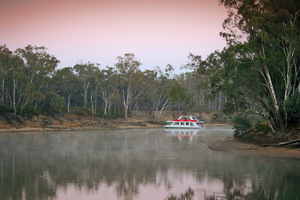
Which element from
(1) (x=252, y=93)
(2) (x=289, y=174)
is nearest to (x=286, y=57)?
(1) (x=252, y=93)

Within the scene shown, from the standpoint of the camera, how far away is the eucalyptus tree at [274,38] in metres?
23.8

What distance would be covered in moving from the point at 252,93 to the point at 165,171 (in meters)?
14.8

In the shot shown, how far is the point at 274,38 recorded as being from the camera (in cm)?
2567

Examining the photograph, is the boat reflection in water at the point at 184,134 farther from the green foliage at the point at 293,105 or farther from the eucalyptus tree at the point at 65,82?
the eucalyptus tree at the point at 65,82

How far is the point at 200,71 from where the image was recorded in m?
32.1

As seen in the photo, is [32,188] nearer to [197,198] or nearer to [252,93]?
[197,198]

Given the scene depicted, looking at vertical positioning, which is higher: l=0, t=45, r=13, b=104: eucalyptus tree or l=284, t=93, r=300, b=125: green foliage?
l=0, t=45, r=13, b=104: eucalyptus tree

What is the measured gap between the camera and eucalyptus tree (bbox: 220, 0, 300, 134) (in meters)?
23.8

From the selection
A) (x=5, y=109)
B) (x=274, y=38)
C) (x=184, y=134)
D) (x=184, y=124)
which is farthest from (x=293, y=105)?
(x=184, y=124)

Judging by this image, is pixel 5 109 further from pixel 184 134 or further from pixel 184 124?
pixel 184 124

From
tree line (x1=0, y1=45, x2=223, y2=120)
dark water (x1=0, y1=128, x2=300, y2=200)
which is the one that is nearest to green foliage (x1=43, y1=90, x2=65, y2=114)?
tree line (x1=0, y1=45, x2=223, y2=120)

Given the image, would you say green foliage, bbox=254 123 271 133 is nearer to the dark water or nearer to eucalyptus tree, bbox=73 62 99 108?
the dark water

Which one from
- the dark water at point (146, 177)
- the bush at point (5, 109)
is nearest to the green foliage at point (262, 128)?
the dark water at point (146, 177)

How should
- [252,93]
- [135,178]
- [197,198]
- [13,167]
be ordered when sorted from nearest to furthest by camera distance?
1. [197,198]
2. [135,178]
3. [13,167]
4. [252,93]
